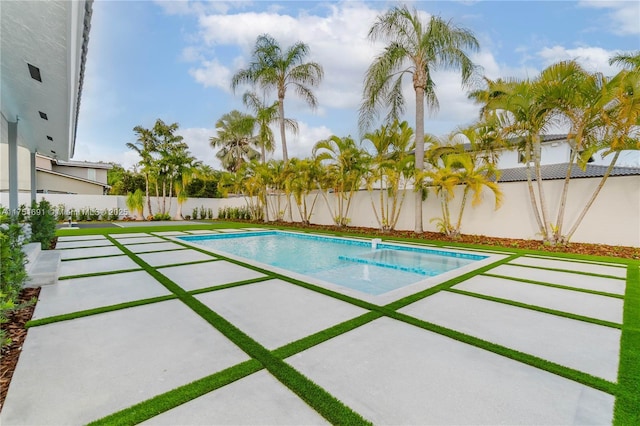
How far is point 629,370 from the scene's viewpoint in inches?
82.4

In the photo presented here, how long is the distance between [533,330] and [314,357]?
86.2 inches

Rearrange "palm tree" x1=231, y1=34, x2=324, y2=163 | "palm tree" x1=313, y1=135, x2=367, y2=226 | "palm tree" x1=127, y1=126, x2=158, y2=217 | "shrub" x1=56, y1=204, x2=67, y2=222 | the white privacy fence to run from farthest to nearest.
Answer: "palm tree" x1=127, y1=126, x2=158, y2=217
"shrub" x1=56, y1=204, x2=67, y2=222
"palm tree" x1=231, y1=34, x2=324, y2=163
"palm tree" x1=313, y1=135, x2=367, y2=226
the white privacy fence

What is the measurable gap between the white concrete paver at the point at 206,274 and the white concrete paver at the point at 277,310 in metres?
0.47

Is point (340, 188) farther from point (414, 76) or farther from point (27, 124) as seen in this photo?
point (27, 124)

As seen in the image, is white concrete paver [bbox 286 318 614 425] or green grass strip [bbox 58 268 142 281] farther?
green grass strip [bbox 58 268 142 281]

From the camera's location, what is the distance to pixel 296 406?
1691mm

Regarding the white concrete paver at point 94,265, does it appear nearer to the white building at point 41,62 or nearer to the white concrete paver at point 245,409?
the white building at point 41,62

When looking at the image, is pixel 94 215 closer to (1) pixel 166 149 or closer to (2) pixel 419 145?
(1) pixel 166 149

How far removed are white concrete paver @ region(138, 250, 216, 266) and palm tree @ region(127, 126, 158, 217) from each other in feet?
46.1

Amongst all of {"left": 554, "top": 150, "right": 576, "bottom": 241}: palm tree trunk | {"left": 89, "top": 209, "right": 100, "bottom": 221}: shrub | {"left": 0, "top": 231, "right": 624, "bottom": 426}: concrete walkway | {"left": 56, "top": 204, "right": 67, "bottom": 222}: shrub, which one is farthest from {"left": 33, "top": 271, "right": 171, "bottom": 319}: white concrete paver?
{"left": 89, "top": 209, "right": 100, "bottom": 221}: shrub

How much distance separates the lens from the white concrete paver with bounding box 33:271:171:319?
10.6 ft

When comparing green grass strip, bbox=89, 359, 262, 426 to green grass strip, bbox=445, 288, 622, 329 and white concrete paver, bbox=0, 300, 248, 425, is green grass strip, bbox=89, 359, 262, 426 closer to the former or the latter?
white concrete paver, bbox=0, 300, 248, 425

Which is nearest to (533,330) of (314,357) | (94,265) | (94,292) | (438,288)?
(438,288)

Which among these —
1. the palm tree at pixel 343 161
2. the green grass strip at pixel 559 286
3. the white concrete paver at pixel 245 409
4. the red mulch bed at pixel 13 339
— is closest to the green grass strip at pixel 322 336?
the white concrete paver at pixel 245 409
